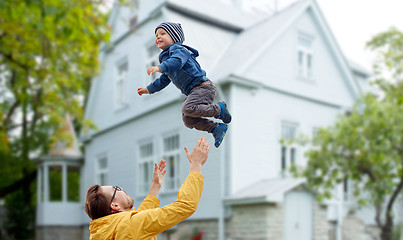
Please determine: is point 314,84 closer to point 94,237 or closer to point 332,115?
point 332,115

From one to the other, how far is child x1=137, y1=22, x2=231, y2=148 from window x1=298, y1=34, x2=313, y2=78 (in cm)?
1399

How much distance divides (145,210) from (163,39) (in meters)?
0.80

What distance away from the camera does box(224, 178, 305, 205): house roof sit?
12.6 meters

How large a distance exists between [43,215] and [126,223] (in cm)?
1940

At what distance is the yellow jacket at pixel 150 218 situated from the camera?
6.66ft

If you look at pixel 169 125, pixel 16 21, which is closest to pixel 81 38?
pixel 16 21

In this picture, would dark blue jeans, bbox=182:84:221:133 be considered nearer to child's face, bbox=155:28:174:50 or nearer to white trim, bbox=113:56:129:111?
child's face, bbox=155:28:174:50

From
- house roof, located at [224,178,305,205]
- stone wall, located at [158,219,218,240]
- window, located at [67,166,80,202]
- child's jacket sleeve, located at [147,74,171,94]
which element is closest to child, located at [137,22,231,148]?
child's jacket sleeve, located at [147,74,171,94]

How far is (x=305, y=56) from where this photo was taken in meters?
15.8

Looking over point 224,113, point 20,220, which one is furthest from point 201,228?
point 224,113

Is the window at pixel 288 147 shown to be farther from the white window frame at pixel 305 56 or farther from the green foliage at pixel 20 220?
the green foliage at pixel 20 220

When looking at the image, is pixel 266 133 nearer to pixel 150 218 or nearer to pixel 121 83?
pixel 121 83

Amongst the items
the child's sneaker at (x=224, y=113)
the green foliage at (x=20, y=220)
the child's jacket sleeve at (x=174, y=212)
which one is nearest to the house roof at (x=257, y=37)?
the child's jacket sleeve at (x=174, y=212)

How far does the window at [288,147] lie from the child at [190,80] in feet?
44.3
